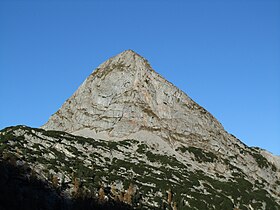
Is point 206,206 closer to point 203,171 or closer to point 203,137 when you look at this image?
point 203,171

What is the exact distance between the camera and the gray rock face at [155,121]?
176 meters

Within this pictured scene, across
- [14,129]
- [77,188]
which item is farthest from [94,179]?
[14,129]

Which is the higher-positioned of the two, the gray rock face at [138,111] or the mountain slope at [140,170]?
the gray rock face at [138,111]

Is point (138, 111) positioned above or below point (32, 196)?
above

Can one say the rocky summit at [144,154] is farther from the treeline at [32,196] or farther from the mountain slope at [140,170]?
the treeline at [32,196]

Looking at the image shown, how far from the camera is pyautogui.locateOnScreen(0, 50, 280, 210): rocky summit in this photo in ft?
378

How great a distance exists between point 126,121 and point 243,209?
70111 millimetres

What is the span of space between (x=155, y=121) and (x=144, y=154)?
95.3 ft

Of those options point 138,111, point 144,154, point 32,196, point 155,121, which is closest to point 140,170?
point 144,154

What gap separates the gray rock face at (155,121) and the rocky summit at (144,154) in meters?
0.45

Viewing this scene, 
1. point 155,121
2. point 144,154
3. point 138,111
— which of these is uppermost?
point 138,111

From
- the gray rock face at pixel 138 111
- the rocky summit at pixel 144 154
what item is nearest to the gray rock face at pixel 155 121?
the gray rock face at pixel 138 111

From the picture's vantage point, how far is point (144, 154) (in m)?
155

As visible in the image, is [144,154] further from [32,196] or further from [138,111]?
[32,196]
